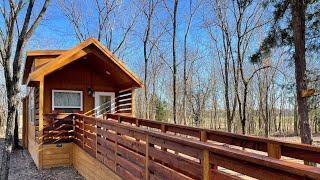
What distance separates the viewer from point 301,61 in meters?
6.36

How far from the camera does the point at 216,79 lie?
2866 centimetres

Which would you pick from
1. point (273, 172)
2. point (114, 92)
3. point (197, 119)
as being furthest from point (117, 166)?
point (197, 119)

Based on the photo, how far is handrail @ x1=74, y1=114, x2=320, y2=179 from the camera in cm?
188

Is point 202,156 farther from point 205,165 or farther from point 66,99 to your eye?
point 66,99

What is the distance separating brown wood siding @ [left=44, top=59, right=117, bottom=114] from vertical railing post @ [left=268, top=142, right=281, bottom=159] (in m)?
7.76

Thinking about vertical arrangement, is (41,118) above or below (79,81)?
below

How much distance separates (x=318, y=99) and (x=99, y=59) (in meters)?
6.13

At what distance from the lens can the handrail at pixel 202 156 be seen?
6.18 feet

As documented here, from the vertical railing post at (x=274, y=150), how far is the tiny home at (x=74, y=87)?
6833mm

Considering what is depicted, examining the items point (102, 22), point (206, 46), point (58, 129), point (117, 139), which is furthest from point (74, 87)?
point (206, 46)

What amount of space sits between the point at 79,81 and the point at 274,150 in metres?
7.98

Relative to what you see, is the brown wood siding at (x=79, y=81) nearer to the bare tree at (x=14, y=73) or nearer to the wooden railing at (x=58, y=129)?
the wooden railing at (x=58, y=129)

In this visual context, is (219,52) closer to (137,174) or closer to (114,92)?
(114,92)

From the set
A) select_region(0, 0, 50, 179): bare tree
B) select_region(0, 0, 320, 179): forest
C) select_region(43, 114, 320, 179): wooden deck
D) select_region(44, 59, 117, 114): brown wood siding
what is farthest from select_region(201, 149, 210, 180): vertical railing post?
select_region(44, 59, 117, 114): brown wood siding
